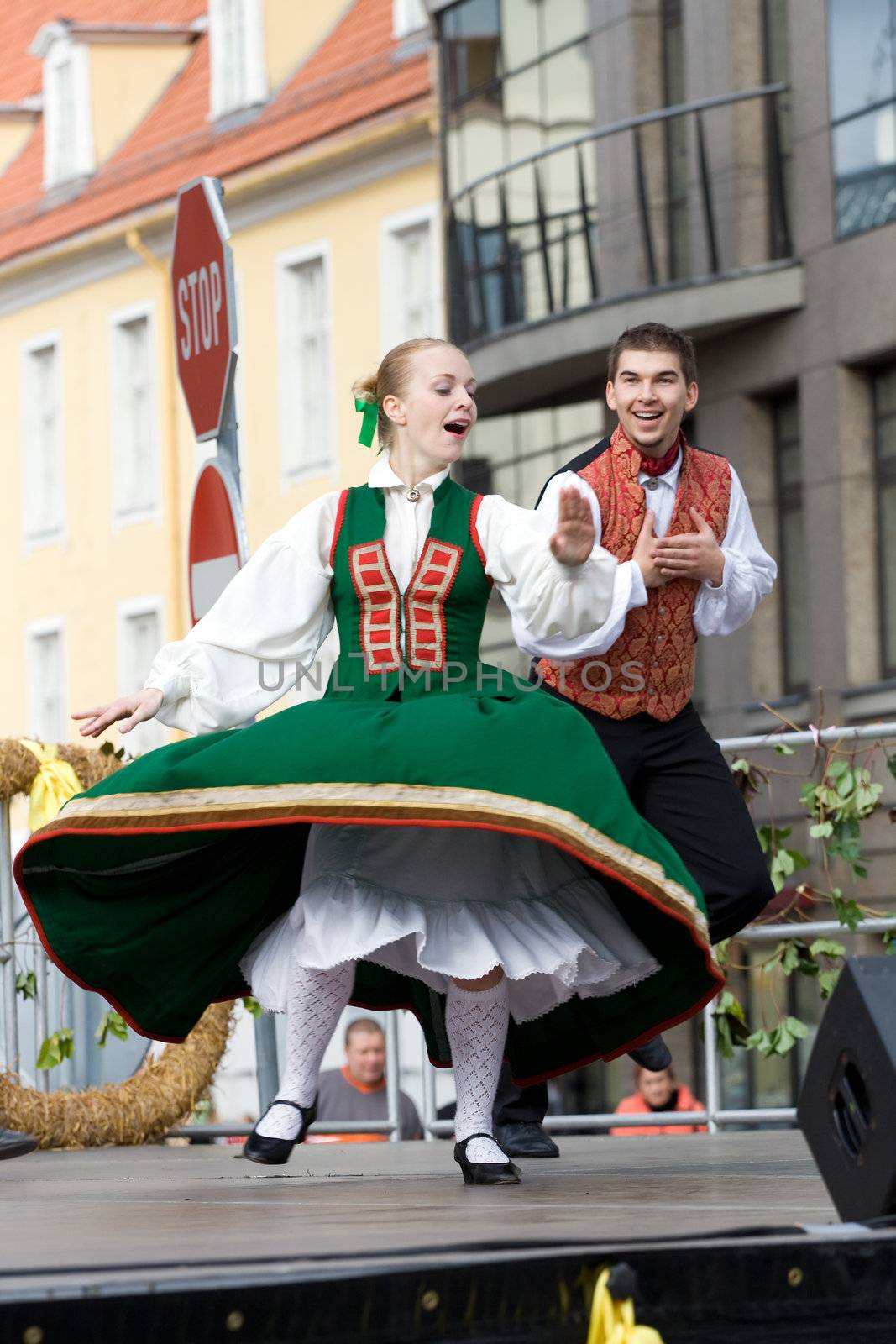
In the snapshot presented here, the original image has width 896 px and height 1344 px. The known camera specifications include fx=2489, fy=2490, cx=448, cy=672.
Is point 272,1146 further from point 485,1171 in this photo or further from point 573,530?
point 573,530


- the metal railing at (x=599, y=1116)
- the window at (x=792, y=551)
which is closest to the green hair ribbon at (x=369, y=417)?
the metal railing at (x=599, y=1116)

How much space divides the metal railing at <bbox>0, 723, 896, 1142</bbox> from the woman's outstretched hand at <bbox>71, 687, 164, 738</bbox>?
209 centimetres

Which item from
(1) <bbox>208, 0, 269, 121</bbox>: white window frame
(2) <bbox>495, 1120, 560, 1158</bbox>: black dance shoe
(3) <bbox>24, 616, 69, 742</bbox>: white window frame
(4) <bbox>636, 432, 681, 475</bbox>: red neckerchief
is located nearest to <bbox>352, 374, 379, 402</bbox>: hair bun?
(4) <bbox>636, 432, 681, 475</bbox>: red neckerchief

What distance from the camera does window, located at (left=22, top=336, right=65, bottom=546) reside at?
2905cm

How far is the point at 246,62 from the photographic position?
26.0 metres

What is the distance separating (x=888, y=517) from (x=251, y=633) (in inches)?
490

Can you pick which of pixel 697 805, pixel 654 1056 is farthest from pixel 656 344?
pixel 654 1056

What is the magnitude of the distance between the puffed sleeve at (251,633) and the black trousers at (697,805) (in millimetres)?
763

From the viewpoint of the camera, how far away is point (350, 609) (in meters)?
5.14

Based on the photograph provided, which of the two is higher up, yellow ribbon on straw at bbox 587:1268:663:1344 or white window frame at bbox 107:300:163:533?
white window frame at bbox 107:300:163:533

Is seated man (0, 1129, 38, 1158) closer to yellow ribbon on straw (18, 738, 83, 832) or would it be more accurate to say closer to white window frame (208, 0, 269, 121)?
yellow ribbon on straw (18, 738, 83, 832)

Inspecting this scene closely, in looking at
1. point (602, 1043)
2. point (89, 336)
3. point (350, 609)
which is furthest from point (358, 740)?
point (89, 336)

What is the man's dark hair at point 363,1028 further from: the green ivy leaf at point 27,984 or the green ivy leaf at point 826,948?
the green ivy leaf at point 826,948

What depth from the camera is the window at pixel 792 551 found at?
18.0 metres
